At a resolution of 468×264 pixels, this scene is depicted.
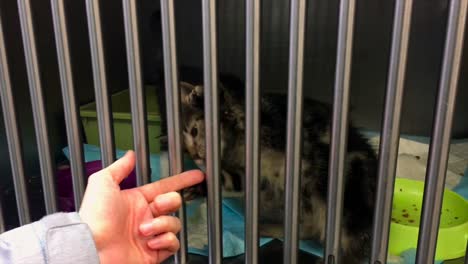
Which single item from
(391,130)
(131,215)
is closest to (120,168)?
(131,215)

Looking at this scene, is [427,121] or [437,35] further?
[427,121]

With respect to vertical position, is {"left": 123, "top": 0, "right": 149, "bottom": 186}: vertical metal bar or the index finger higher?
{"left": 123, "top": 0, "right": 149, "bottom": 186}: vertical metal bar

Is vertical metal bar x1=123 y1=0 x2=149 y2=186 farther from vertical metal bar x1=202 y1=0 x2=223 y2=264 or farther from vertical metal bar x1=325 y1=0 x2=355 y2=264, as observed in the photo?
vertical metal bar x1=325 y1=0 x2=355 y2=264

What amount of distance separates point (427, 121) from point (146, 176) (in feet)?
3.08

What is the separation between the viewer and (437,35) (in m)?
1.11

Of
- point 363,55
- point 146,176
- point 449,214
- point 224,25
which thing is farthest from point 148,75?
point 449,214

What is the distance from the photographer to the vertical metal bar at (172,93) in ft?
1.59

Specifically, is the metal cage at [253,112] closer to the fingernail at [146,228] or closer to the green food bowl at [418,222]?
the fingernail at [146,228]

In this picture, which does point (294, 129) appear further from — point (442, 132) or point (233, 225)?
point (233, 225)

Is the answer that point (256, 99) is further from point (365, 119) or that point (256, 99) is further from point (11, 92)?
point (365, 119)

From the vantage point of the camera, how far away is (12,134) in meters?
0.56

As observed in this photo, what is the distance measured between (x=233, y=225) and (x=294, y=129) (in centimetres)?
42

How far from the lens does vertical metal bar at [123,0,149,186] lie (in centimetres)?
50

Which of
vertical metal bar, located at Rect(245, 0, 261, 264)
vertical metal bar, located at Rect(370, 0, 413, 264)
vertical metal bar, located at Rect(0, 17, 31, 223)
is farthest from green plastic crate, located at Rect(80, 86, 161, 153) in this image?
vertical metal bar, located at Rect(370, 0, 413, 264)
